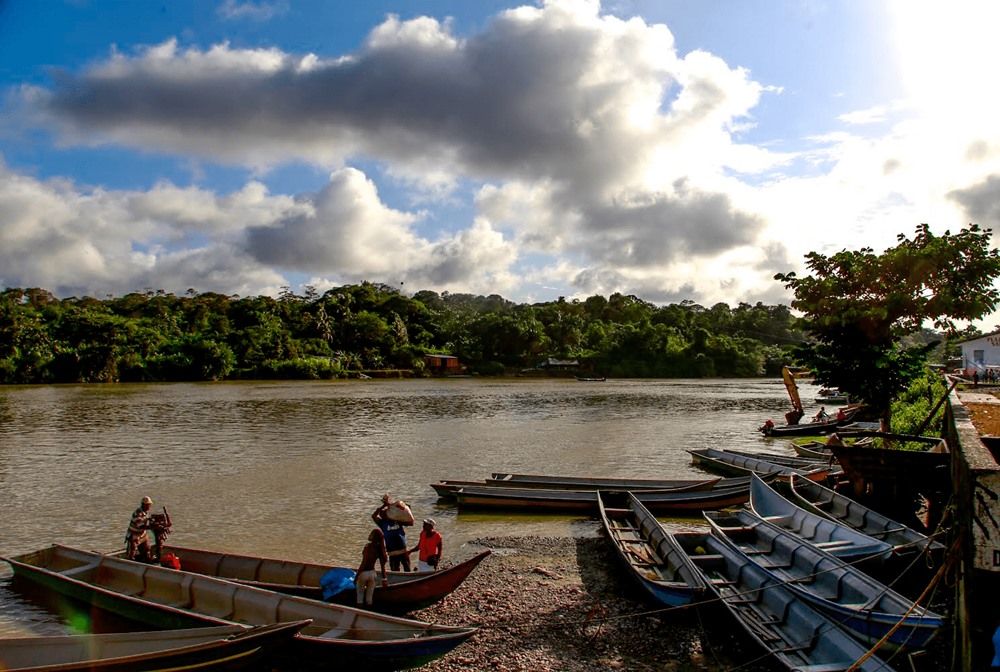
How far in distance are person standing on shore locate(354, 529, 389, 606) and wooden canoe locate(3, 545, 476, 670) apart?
83 centimetres

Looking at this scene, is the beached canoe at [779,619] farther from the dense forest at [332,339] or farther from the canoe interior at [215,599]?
the dense forest at [332,339]

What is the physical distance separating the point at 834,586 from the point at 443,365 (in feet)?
347

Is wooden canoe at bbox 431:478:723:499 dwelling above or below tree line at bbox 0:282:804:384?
below

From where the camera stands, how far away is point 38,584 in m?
13.2

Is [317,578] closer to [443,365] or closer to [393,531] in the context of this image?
[393,531]

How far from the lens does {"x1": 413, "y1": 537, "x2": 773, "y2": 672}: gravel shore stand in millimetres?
10117

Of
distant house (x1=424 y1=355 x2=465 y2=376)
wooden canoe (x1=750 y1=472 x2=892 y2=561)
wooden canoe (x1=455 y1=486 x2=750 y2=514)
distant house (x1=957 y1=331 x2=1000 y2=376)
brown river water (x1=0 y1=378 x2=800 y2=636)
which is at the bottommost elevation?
brown river water (x1=0 y1=378 x2=800 y2=636)

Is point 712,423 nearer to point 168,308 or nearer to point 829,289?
point 829,289

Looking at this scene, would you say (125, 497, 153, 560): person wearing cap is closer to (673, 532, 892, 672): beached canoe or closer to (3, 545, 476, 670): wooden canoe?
(3, 545, 476, 670): wooden canoe

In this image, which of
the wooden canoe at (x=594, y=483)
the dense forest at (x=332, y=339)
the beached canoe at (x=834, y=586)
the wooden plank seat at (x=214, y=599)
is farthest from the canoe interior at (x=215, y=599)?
the dense forest at (x=332, y=339)

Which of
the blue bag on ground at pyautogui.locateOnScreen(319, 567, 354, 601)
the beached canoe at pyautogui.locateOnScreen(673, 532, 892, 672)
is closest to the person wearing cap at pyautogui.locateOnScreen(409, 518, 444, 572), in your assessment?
the blue bag on ground at pyautogui.locateOnScreen(319, 567, 354, 601)

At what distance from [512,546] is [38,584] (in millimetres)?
9654

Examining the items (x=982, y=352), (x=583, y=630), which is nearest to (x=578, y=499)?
(x=583, y=630)

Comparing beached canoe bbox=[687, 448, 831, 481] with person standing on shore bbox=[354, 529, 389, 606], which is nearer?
person standing on shore bbox=[354, 529, 389, 606]
